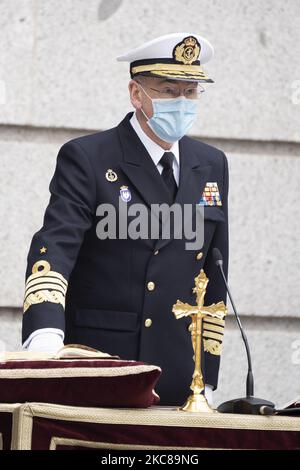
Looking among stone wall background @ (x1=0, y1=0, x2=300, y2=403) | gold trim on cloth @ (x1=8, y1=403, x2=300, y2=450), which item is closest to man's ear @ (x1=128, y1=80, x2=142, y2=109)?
gold trim on cloth @ (x1=8, y1=403, x2=300, y2=450)

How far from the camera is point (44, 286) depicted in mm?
3979

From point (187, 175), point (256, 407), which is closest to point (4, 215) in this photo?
point (187, 175)

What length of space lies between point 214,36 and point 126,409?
411 centimetres

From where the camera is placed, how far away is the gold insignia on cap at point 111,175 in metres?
4.52

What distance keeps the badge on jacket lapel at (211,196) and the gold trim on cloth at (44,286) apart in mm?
821

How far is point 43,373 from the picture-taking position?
3.18m

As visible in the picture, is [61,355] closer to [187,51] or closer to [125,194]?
→ [125,194]

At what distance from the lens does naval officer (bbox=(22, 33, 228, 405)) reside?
4367 millimetres

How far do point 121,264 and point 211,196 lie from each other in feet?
1.66

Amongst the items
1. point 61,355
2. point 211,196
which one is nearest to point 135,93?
point 211,196

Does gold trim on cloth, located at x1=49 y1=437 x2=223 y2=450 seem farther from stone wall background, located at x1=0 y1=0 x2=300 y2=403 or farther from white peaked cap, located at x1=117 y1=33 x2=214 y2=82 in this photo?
stone wall background, located at x1=0 y1=0 x2=300 y2=403

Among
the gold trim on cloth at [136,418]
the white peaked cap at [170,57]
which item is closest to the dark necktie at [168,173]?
the white peaked cap at [170,57]

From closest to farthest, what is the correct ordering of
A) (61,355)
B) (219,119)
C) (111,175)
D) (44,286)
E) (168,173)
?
1. (61,355)
2. (44,286)
3. (111,175)
4. (168,173)
5. (219,119)

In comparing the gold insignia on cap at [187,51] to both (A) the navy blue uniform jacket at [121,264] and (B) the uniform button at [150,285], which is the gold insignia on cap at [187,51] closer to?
(A) the navy blue uniform jacket at [121,264]
